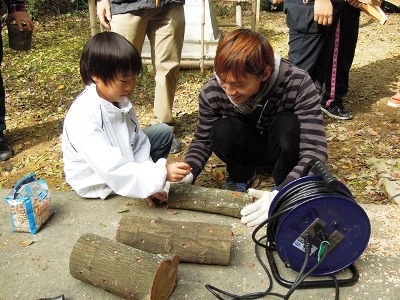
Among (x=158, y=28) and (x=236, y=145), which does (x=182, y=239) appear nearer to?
(x=236, y=145)

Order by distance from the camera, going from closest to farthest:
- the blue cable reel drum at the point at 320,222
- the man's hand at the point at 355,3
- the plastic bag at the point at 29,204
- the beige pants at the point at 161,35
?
1. the blue cable reel drum at the point at 320,222
2. the plastic bag at the point at 29,204
3. the beige pants at the point at 161,35
4. the man's hand at the point at 355,3

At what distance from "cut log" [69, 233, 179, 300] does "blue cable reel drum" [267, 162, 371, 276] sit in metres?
0.50

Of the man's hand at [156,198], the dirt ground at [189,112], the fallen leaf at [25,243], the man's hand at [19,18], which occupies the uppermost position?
the man's hand at [19,18]

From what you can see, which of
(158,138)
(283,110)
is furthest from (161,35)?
(283,110)

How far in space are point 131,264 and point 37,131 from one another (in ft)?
9.93

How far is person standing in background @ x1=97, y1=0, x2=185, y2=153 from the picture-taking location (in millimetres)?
3494

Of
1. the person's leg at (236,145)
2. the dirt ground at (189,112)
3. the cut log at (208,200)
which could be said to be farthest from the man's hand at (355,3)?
the cut log at (208,200)

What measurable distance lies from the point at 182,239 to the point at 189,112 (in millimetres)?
2810

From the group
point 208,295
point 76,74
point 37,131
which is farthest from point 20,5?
point 208,295

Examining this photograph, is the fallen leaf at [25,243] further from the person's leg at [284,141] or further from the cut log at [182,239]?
the person's leg at [284,141]

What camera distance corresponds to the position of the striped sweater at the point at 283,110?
249 centimetres

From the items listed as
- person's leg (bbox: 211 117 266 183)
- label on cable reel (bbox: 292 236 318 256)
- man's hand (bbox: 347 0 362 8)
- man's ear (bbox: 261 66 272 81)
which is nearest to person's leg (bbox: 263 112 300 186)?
person's leg (bbox: 211 117 266 183)

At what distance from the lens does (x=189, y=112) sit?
4.69 m

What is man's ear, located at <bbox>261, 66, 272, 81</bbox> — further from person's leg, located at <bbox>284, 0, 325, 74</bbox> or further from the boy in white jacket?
person's leg, located at <bbox>284, 0, 325, 74</bbox>
